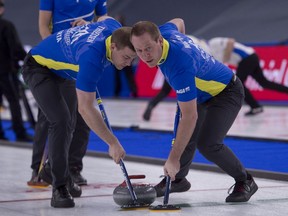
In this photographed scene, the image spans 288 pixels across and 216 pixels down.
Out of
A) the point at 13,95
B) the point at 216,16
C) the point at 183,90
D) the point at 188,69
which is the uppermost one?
the point at 188,69

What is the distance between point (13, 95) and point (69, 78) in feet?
15.5

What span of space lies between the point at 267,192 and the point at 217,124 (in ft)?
2.85

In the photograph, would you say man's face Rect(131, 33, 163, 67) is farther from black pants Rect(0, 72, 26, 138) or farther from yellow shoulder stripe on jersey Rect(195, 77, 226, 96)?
black pants Rect(0, 72, 26, 138)

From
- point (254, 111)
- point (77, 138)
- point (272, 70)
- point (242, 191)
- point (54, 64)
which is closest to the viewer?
point (242, 191)

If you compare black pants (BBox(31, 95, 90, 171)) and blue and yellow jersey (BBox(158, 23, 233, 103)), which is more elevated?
blue and yellow jersey (BBox(158, 23, 233, 103))

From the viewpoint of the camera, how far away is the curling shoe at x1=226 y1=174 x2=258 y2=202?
19.5 ft

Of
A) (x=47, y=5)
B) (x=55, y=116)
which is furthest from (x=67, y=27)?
(x=55, y=116)

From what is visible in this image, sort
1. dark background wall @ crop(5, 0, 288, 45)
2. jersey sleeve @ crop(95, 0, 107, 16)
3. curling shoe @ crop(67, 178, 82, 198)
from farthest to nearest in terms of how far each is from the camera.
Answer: dark background wall @ crop(5, 0, 288, 45)
jersey sleeve @ crop(95, 0, 107, 16)
curling shoe @ crop(67, 178, 82, 198)

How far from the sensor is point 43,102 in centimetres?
609

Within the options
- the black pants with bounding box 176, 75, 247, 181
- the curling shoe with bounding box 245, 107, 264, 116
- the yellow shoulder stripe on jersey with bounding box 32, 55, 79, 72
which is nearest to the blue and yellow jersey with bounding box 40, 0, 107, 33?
the yellow shoulder stripe on jersey with bounding box 32, 55, 79, 72

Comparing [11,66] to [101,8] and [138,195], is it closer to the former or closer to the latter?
[101,8]

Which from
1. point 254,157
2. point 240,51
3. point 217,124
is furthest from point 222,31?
point 217,124

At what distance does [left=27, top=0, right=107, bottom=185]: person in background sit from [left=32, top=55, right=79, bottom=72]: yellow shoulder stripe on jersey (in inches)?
35.0

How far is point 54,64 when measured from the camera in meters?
6.15
